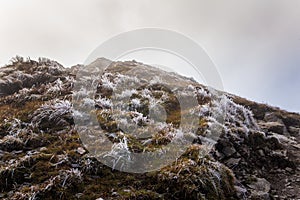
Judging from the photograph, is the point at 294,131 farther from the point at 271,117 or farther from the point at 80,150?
the point at 80,150

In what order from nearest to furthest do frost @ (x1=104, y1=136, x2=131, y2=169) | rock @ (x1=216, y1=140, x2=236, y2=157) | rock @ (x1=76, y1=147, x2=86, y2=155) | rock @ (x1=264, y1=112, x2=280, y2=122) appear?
frost @ (x1=104, y1=136, x2=131, y2=169), rock @ (x1=76, y1=147, x2=86, y2=155), rock @ (x1=216, y1=140, x2=236, y2=157), rock @ (x1=264, y1=112, x2=280, y2=122)

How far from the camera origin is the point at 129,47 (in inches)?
640

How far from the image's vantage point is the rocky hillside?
853 cm

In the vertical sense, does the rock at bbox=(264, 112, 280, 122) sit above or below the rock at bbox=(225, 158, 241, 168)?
above

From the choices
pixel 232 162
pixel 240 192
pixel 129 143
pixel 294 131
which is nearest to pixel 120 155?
pixel 129 143

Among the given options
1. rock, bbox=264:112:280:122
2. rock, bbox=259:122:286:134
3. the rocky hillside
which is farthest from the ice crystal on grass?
rock, bbox=264:112:280:122

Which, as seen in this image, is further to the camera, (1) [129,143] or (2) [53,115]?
(2) [53,115]

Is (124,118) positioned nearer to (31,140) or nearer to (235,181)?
(31,140)

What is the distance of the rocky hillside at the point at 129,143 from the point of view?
28.0 ft

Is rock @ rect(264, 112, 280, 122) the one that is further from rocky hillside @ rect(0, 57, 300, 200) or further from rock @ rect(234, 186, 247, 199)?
rock @ rect(234, 186, 247, 199)

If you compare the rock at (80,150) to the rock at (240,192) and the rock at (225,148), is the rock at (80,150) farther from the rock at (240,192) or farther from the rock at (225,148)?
the rock at (225,148)

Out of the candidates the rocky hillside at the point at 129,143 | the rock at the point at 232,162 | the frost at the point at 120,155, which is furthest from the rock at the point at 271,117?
the frost at the point at 120,155

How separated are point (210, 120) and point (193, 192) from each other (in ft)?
19.0

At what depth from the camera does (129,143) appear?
10688 mm
